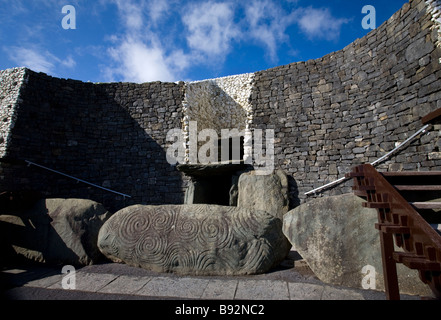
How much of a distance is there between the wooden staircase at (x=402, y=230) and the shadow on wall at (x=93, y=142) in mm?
5945

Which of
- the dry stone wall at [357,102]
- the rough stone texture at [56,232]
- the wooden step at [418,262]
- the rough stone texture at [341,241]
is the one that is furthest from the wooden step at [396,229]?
the rough stone texture at [56,232]

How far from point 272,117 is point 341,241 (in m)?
5.01

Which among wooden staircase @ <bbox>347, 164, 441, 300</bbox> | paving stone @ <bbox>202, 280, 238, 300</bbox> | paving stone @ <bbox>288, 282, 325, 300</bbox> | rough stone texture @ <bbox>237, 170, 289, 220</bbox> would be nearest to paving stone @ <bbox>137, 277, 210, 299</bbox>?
paving stone @ <bbox>202, 280, 238, 300</bbox>

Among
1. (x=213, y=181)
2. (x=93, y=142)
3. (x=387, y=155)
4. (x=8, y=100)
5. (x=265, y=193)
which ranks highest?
(x=8, y=100)

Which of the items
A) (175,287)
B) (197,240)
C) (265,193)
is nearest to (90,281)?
(175,287)

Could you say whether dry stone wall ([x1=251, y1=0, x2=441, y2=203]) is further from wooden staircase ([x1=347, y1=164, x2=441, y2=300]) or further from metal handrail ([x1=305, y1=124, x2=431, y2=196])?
wooden staircase ([x1=347, y1=164, x2=441, y2=300])

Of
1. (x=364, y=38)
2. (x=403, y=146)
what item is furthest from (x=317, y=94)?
(x=403, y=146)

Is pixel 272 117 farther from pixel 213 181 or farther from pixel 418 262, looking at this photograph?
pixel 418 262

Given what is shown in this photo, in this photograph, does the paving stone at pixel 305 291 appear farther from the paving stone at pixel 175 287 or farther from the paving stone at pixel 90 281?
the paving stone at pixel 90 281

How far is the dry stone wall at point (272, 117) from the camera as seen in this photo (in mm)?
5125

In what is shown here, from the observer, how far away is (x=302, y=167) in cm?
680

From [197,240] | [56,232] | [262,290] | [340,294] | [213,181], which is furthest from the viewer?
[213,181]

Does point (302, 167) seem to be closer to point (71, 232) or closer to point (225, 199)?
point (225, 199)

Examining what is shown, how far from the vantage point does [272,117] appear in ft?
24.4
